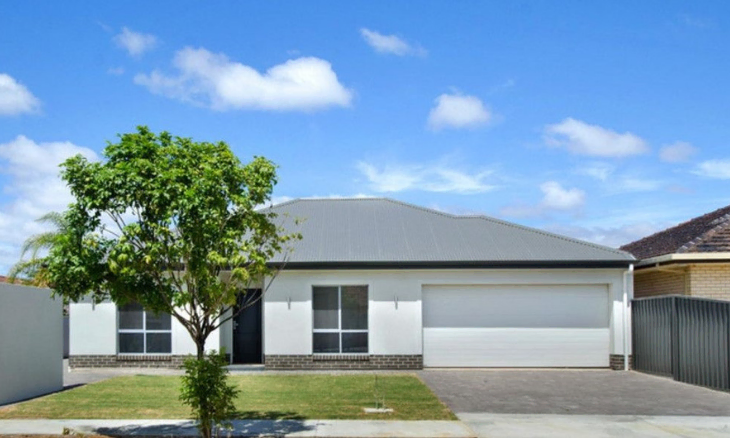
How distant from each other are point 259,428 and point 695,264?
45.0 ft

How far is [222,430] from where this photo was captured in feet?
38.3

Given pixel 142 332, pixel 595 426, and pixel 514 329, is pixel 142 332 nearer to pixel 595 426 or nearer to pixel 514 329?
pixel 514 329

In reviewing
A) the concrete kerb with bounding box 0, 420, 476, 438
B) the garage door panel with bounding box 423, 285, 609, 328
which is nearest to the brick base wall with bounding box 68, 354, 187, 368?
the garage door panel with bounding box 423, 285, 609, 328

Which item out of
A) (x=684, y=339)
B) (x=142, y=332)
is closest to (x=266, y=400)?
(x=142, y=332)

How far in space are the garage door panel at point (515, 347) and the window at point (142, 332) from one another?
7395 mm

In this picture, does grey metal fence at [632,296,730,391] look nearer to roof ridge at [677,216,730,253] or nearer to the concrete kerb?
roof ridge at [677,216,730,253]

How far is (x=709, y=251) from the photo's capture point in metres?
20.3

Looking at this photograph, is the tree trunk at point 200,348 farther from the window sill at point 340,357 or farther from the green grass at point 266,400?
the window sill at point 340,357

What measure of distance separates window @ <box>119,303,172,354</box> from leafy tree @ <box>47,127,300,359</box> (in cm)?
1055

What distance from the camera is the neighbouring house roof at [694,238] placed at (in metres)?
20.6

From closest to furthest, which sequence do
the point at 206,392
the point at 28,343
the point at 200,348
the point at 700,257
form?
1. the point at 206,392
2. the point at 200,348
3. the point at 28,343
4. the point at 700,257

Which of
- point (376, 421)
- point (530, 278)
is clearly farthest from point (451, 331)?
point (376, 421)

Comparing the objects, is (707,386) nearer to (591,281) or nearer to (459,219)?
(591,281)

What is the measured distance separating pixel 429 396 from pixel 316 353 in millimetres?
6440
